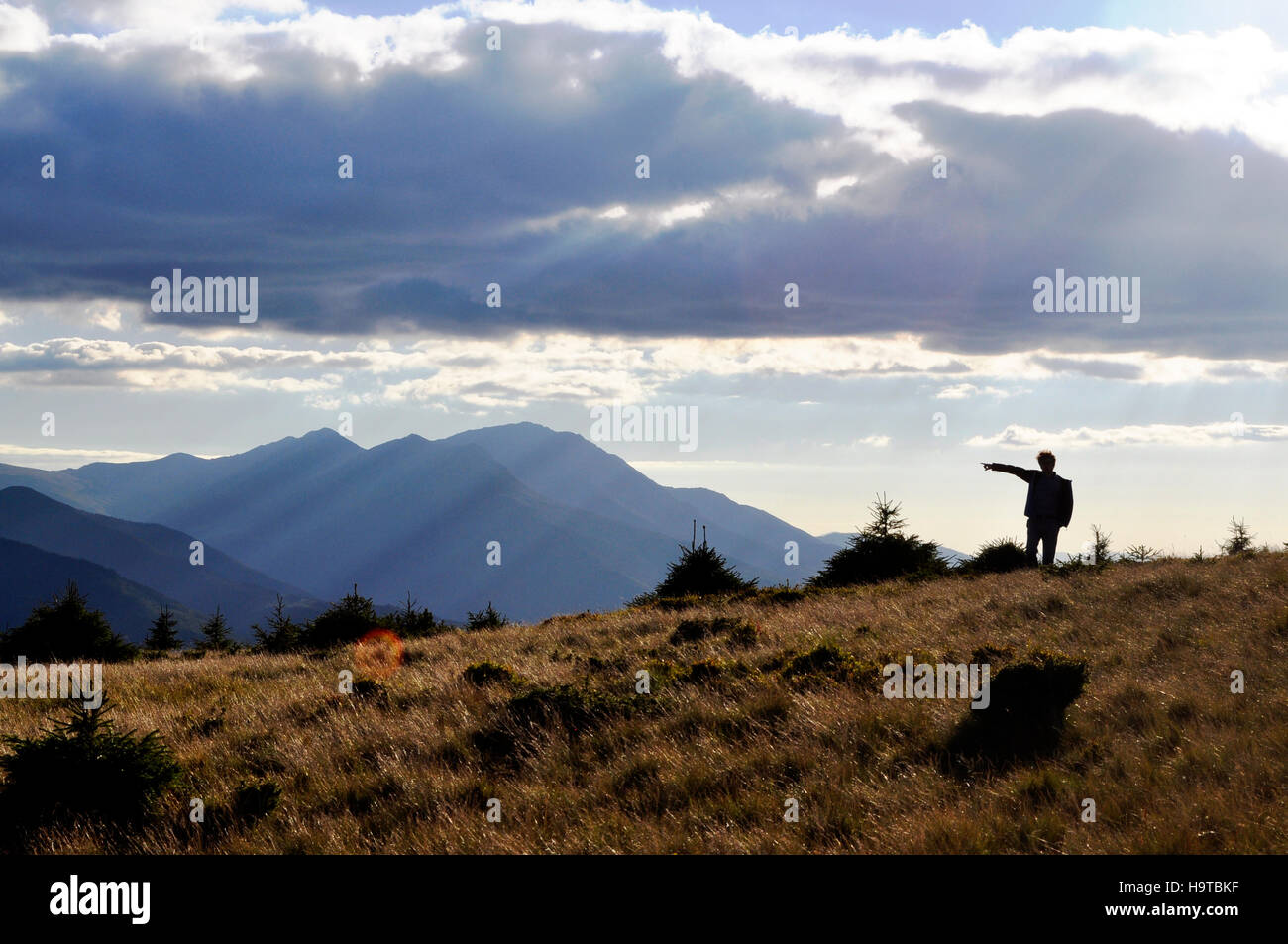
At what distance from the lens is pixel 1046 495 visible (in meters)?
20.0

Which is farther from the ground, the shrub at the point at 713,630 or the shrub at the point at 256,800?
the shrub at the point at 713,630

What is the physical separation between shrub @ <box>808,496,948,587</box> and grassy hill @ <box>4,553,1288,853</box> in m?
11.4

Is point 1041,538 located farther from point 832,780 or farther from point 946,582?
point 832,780

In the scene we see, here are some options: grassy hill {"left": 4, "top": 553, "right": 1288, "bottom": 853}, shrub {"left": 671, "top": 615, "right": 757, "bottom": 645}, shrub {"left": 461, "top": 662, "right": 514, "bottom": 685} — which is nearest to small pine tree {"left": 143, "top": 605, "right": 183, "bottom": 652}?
grassy hill {"left": 4, "top": 553, "right": 1288, "bottom": 853}

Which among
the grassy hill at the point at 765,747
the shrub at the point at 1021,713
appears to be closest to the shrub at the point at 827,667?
the grassy hill at the point at 765,747

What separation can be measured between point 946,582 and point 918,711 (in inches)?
488

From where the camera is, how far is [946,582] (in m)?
21.3

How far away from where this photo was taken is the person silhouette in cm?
1992

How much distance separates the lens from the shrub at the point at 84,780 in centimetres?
866

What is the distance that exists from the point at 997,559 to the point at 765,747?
18.5 metres

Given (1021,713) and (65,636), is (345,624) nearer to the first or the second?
(65,636)

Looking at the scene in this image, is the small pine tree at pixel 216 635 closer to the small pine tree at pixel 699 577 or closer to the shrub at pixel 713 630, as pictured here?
the small pine tree at pixel 699 577

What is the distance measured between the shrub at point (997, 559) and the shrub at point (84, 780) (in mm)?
20898
